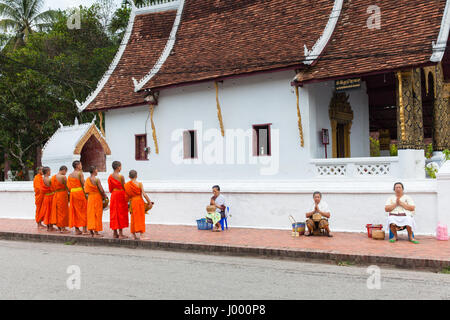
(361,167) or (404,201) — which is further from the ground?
(361,167)

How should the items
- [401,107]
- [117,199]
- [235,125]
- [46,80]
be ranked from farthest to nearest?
[46,80] → [235,125] → [401,107] → [117,199]

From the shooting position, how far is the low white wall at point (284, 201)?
10.2 m

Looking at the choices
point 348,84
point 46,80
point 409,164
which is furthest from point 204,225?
point 46,80

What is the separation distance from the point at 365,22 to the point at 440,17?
7.57ft

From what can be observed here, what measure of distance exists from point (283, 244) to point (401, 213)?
228cm

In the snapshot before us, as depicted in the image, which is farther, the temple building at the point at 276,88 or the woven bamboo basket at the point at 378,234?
the temple building at the point at 276,88

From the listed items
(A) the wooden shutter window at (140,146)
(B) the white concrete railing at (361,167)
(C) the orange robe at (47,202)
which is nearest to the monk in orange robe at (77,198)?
(C) the orange robe at (47,202)

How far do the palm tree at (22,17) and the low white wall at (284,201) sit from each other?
24761 millimetres

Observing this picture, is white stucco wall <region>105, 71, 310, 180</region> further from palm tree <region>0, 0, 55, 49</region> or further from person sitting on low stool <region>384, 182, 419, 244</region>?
palm tree <region>0, 0, 55, 49</region>

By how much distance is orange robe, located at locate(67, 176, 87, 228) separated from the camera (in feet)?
37.9

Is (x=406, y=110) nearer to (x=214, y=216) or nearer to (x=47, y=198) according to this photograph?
(x=214, y=216)

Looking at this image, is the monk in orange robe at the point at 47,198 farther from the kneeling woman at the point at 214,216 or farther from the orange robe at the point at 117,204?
the kneeling woman at the point at 214,216

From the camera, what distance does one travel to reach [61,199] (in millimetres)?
12266
